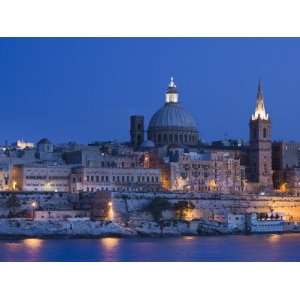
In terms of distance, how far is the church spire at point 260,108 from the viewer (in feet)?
115

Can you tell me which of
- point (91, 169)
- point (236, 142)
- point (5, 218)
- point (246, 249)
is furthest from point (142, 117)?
point (246, 249)

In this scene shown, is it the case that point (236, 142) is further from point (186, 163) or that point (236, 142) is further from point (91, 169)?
point (91, 169)

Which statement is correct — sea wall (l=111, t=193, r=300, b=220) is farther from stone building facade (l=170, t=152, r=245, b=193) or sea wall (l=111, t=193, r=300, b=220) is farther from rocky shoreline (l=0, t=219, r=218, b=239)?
rocky shoreline (l=0, t=219, r=218, b=239)

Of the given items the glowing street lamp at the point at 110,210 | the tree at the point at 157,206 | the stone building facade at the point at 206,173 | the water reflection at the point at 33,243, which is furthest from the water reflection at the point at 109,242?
the stone building facade at the point at 206,173

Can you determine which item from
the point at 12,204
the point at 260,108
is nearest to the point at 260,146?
the point at 260,108

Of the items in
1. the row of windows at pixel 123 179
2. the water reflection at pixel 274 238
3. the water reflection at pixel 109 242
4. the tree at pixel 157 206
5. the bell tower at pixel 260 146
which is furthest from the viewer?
the bell tower at pixel 260 146

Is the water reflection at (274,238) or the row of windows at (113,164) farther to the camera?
the row of windows at (113,164)

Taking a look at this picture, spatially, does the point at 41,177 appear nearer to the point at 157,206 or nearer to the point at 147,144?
the point at 157,206

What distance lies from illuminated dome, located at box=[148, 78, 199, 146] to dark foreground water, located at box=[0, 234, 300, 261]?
10.7 meters

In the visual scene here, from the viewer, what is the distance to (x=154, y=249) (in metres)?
21.1

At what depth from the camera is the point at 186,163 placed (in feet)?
104

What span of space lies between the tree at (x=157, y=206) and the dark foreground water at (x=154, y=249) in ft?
10.2

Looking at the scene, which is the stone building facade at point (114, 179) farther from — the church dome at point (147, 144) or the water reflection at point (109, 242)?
the water reflection at point (109, 242)

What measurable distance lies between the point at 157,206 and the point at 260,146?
294 inches
